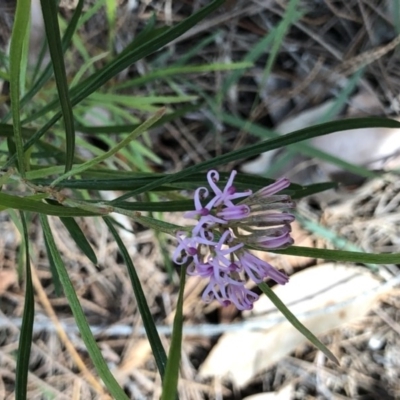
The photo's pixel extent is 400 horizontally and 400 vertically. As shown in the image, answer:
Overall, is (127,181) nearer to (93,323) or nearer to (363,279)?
(93,323)

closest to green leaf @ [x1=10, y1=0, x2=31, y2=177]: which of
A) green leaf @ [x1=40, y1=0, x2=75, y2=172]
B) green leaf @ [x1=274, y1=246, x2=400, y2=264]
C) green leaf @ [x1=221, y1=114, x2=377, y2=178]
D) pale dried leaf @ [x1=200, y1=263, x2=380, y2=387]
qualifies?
green leaf @ [x1=40, y1=0, x2=75, y2=172]

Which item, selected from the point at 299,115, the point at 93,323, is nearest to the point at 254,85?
the point at 299,115

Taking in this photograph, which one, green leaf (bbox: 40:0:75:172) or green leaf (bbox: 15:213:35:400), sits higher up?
green leaf (bbox: 40:0:75:172)

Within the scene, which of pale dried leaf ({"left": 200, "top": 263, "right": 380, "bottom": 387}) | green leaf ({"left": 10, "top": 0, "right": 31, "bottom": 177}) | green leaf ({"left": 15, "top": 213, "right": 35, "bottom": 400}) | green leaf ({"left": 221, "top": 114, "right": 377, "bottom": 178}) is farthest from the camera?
pale dried leaf ({"left": 200, "top": 263, "right": 380, "bottom": 387})

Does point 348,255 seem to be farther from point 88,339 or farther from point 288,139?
point 88,339

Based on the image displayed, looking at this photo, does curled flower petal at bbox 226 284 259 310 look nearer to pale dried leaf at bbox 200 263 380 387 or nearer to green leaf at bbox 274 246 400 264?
green leaf at bbox 274 246 400 264

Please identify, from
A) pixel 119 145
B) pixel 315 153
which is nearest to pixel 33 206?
pixel 119 145
